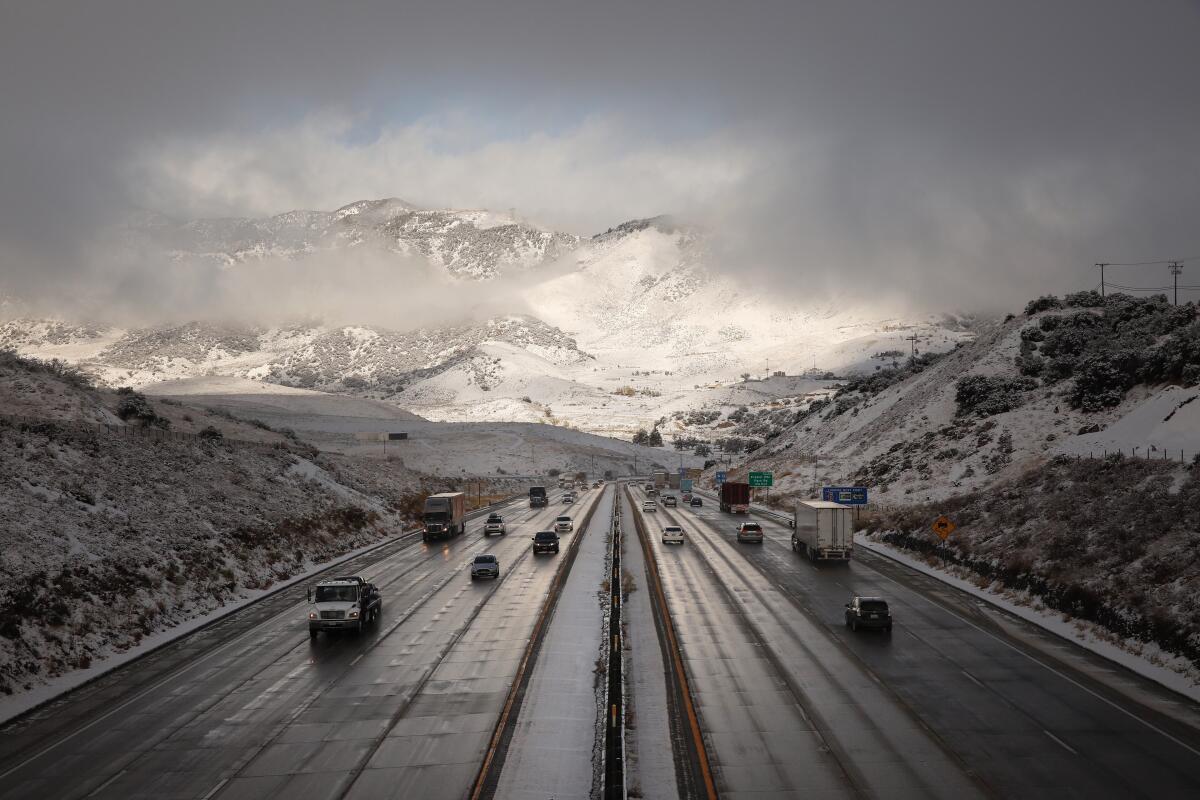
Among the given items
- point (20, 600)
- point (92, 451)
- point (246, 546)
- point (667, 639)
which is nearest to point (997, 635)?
point (667, 639)

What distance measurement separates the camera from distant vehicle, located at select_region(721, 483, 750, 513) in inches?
3452

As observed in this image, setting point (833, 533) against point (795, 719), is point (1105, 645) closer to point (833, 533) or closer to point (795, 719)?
point (795, 719)

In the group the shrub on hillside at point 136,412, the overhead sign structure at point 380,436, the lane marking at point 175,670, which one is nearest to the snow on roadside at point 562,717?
the lane marking at point 175,670

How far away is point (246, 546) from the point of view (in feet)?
149

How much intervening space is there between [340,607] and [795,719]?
17.1 metres

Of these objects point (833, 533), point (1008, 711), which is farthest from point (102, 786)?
point (833, 533)

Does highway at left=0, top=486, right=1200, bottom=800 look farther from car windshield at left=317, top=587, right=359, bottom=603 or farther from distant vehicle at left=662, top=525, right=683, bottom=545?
distant vehicle at left=662, top=525, right=683, bottom=545

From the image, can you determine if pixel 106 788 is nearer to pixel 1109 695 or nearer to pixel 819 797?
pixel 819 797

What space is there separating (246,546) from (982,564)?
120 feet

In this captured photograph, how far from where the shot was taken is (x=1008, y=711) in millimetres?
21500

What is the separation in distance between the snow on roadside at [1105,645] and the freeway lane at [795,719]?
7.93m

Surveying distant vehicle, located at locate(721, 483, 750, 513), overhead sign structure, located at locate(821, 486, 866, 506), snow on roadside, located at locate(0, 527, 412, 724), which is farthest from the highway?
distant vehicle, located at locate(721, 483, 750, 513)

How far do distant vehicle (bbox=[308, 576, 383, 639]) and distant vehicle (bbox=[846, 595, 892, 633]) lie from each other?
17648 millimetres

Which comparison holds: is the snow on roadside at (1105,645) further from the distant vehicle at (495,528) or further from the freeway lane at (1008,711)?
the distant vehicle at (495,528)
